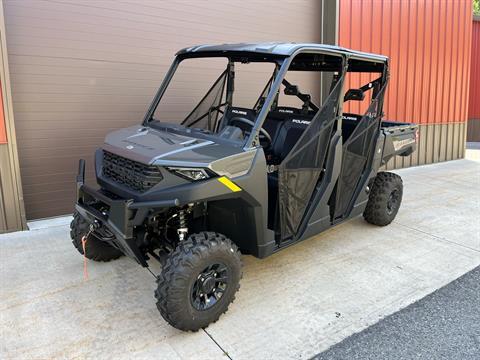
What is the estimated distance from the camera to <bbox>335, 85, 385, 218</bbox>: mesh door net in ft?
13.0

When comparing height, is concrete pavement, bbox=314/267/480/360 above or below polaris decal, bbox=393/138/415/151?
below

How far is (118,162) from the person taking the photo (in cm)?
309

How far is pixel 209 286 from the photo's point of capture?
2861mm

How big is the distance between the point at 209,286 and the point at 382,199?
8.66 feet

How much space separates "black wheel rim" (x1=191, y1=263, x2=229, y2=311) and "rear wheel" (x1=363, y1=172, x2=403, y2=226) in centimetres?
248

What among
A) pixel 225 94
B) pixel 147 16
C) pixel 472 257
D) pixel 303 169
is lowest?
pixel 472 257

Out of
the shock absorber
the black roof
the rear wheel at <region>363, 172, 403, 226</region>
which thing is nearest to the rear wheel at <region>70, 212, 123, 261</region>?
the shock absorber

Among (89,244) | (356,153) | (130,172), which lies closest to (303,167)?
(356,153)

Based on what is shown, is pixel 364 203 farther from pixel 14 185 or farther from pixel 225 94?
pixel 14 185

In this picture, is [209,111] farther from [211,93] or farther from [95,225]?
[95,225]

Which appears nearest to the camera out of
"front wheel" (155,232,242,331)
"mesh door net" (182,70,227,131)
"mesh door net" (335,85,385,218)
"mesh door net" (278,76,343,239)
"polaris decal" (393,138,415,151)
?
"front wheel" (155,232,242,331)

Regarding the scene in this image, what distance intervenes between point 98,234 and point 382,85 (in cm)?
313

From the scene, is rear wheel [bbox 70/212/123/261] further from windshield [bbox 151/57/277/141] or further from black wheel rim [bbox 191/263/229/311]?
black wheel rim [bbox 191/263/229/311]

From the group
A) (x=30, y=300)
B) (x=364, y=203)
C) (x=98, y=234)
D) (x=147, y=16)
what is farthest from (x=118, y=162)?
(x=147, y=16)
